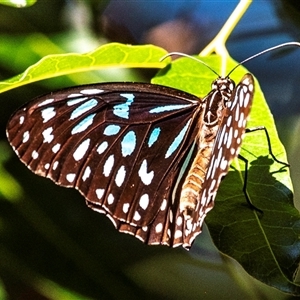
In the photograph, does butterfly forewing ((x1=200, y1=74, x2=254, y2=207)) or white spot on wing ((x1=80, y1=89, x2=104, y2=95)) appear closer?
butterfly forewing ((x1=200, y1=74, x2=254, y2=207))

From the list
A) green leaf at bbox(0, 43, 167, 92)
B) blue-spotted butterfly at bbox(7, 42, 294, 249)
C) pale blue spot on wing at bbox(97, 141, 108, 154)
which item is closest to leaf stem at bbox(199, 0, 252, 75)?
green leaf at bbox(0, 43, 167, 92)

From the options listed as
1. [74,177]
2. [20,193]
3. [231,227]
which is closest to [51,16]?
[20,193]

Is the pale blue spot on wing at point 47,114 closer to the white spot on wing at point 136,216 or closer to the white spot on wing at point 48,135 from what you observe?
the white spot on wing at point 48,135

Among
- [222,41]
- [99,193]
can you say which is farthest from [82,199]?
[222,41]

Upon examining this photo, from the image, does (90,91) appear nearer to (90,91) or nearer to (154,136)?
(90,91)

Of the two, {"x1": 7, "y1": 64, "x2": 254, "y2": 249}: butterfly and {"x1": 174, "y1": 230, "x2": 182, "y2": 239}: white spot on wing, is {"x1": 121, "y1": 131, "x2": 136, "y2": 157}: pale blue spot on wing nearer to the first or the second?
{"x1": 7, "y1": 64, "x2": 254, "y2": 249}: butterfly

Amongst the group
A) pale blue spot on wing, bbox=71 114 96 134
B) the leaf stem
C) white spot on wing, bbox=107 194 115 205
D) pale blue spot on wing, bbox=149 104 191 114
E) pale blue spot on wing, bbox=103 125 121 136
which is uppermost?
the leaf stem
